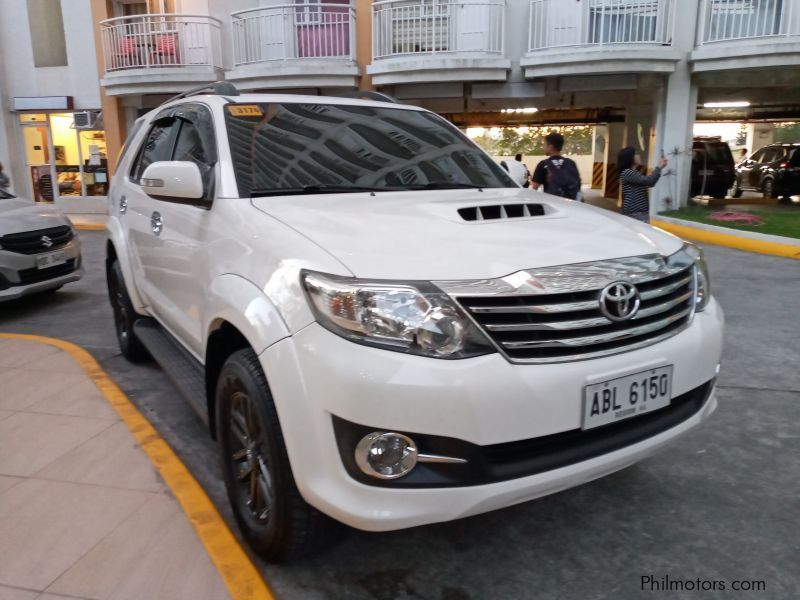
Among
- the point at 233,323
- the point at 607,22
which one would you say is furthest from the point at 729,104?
the point at 233,323

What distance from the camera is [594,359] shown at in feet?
6.72

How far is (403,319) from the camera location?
6.31ft

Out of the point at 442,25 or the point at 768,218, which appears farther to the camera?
the point at 442,25

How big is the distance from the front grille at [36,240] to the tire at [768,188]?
17745 mm

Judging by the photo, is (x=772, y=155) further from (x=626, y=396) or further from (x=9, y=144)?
(x=9, y=144)

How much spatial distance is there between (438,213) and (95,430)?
2412 mm

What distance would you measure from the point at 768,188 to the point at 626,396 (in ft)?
62.0

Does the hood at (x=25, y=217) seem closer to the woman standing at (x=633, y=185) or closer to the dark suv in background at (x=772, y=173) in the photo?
the woman standing at (x=633, y=185)

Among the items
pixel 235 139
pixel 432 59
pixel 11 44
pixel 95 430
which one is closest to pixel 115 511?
pixel 95 430

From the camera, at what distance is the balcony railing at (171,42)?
15875mm

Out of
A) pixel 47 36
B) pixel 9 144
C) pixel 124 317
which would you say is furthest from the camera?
pixel 9 144

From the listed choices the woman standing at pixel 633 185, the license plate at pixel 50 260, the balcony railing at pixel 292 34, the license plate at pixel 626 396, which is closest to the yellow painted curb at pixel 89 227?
the balcony railing at pixel 292 34

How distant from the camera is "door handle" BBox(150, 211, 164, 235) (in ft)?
11.4

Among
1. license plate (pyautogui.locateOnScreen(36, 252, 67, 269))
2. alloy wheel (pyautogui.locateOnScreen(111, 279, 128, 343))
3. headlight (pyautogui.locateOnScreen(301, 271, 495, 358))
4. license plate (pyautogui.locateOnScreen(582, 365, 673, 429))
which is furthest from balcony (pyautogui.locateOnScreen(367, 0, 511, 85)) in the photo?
headlight (pyautogui.locateOnScreen(301, 271, 495, 358))
